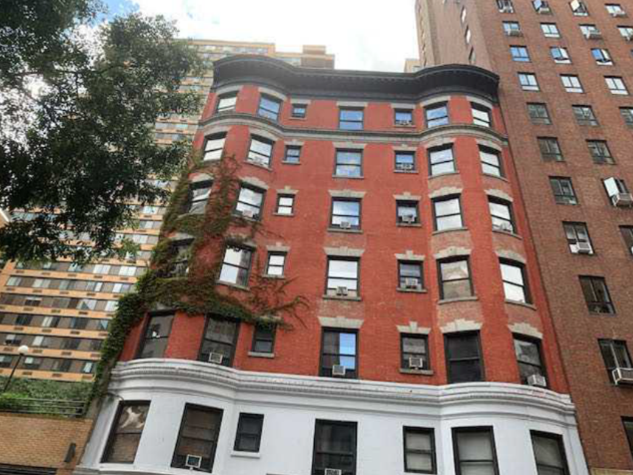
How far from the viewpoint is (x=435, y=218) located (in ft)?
75.2

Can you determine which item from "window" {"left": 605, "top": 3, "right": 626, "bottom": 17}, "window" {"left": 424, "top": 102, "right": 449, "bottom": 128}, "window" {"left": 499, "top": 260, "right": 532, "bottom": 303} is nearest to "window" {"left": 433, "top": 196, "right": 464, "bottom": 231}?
"window" {"left": 499, "top": 260, "right": 532, "bottom": 303}

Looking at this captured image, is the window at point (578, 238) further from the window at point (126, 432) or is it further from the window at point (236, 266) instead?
the window at point (126, 432)

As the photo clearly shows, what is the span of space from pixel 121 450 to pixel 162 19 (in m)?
16.3

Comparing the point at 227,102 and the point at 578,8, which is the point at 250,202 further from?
the point at 578,8

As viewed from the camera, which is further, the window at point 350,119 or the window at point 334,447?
the window at point 350,119

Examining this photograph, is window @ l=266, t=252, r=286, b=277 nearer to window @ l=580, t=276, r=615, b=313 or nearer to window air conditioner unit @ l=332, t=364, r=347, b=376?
window air conditioner unit @ l=332, t=364, r=347, b=376

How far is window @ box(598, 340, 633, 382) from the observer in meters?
19.2

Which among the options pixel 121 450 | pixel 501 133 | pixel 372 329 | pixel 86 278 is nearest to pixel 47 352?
pixel 86 278

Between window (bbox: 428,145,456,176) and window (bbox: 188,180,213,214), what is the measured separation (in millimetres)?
11709

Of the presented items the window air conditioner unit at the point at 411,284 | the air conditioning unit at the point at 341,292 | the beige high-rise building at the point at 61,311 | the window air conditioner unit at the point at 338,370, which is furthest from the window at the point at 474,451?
the beige high-rise building at the point at 61,311

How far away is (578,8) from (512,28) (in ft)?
20.7

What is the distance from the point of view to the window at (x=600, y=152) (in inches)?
1025

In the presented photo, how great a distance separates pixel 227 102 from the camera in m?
27.5

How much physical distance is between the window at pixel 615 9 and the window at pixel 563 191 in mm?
19009
